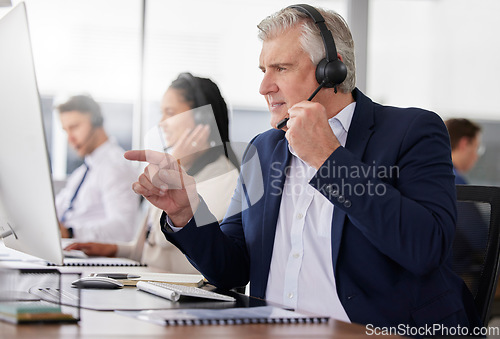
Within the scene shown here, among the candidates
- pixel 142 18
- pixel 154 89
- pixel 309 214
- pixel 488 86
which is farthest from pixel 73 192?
pixel 488 86

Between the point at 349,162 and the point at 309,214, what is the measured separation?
0.23 meters

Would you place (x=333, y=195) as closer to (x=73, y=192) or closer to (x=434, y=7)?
(x=73, y=192)

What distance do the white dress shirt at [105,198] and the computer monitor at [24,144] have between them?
7.77ft

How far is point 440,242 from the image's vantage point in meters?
1.16

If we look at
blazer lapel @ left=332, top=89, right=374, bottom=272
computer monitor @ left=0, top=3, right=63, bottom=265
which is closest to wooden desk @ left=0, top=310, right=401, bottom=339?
computer monitor @ left=0, top=3, right=63, bottom=265

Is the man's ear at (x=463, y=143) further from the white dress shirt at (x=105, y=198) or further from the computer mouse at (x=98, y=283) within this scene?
the computer mouse at (x=98, y=283)

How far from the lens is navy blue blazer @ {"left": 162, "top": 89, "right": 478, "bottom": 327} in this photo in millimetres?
1147

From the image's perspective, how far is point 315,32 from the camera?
4.64ft

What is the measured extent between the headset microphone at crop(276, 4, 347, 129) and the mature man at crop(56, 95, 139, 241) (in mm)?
2074

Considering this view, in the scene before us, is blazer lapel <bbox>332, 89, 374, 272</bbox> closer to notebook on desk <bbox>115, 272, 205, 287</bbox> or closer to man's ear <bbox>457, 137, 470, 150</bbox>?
notebook on desk <bbox>115, 272, 205, 287</bbox>

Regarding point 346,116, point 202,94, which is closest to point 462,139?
point 202,94

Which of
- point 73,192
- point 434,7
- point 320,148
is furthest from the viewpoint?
point 434,7

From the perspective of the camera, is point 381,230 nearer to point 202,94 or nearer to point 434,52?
point 202,94

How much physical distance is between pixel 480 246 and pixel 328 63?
53 centimetres
